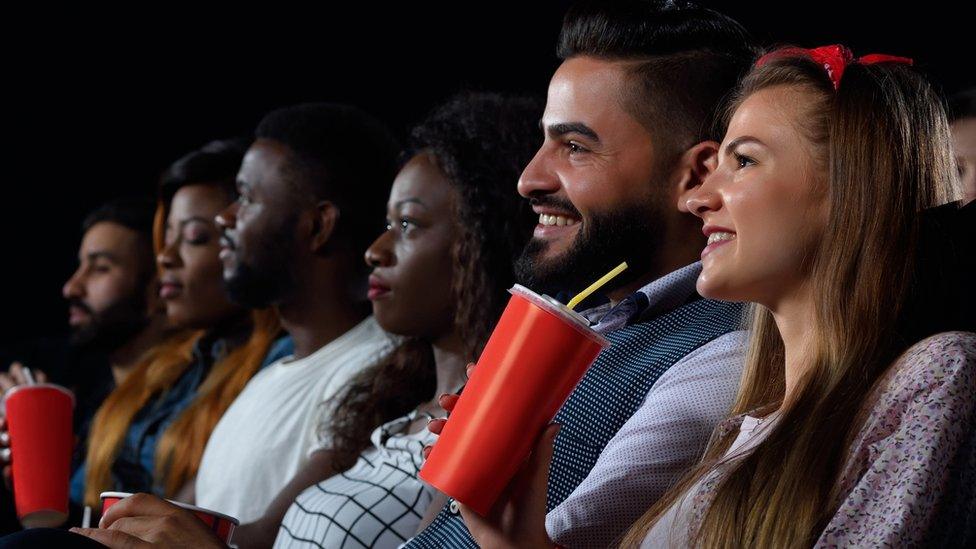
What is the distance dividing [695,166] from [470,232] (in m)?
0.52

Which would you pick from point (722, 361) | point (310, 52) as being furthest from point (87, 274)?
point (722, 361)

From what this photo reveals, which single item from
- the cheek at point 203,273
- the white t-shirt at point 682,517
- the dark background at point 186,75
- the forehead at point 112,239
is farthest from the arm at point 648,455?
the forehead at point 112,239

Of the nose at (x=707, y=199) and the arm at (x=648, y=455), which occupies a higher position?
the nose at (x=707, y=199)

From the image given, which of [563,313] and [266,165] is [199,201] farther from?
[563,313]

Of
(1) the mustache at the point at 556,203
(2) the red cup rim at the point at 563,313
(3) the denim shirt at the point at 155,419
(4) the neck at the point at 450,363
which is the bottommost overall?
(3) the denim shirt at the point at 155,419

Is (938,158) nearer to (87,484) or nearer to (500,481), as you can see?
(500,481)

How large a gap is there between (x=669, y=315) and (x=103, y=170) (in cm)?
310

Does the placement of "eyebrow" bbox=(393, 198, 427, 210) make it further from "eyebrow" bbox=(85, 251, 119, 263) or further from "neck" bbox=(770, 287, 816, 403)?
"eyebrow" bbox=(85, 251, 119, 263)

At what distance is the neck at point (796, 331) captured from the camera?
1.22 meters

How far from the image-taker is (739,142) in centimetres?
129

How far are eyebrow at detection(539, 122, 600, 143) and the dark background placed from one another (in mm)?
877

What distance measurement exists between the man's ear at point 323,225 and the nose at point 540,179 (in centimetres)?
100

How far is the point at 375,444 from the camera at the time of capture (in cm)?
213

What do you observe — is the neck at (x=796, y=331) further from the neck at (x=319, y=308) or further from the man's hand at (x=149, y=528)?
the neck at (x=319, y=308)
